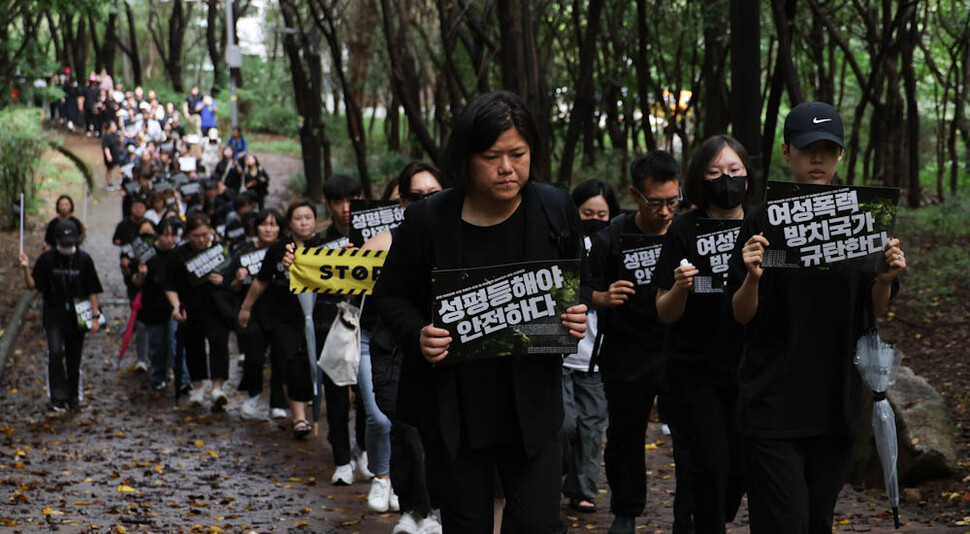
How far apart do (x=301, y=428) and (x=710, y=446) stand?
20.0 ft

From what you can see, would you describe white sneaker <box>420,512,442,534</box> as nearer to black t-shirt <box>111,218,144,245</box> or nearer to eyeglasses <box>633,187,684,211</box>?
eyeglasses <box>633,187,684,211</box>

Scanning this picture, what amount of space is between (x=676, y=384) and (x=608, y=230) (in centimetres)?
147

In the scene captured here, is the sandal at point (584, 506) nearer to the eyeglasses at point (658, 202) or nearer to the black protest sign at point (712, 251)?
the eyeglasses at point (658, 202)

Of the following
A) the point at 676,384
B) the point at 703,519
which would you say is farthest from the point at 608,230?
the point at 703,519

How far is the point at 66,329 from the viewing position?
529 inches

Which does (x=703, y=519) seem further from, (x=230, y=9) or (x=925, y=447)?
(x=230, y=9)

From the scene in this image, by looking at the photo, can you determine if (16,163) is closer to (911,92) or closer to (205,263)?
(205,263)

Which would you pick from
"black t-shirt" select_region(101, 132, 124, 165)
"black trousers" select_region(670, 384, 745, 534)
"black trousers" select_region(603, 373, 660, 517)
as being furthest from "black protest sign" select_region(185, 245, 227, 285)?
"black t-shirt" select_region(101, 132, 124, 165)

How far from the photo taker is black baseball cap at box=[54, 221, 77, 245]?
13.5 metres

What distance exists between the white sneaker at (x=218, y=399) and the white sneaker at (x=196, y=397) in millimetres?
372

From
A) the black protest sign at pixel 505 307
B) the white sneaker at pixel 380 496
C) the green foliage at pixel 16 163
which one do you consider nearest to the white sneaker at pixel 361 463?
the white sneaker at pixel 380 496

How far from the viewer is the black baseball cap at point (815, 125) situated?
4.75 m

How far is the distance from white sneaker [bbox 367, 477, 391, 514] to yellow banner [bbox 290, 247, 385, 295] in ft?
4.19

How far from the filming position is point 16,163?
96.3 feet
